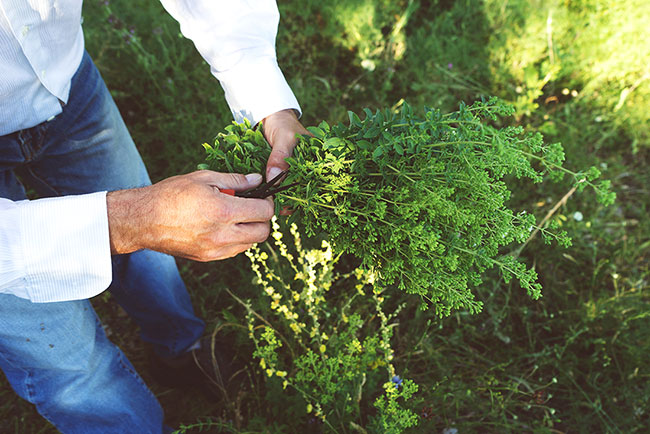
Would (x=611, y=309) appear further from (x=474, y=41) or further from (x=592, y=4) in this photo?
(x=592, y=4)

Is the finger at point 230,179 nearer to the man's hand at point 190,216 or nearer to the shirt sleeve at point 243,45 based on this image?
the man's hand at point 190,216

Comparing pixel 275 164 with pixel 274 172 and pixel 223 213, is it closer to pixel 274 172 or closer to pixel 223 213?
pixel 274 172

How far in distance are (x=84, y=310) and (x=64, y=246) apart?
1.84 feet

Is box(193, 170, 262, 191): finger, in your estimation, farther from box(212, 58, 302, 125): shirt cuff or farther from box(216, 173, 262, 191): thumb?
box(212, 58, 302, 125): shirt cuff

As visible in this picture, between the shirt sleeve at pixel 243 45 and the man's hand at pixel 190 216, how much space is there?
408mm

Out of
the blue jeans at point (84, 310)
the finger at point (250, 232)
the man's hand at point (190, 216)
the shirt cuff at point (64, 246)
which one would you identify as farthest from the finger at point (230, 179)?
the blue jeans at point (84, 310)

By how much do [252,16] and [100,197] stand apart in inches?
34.4

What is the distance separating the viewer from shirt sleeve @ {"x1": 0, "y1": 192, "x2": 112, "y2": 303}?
1.22 metres

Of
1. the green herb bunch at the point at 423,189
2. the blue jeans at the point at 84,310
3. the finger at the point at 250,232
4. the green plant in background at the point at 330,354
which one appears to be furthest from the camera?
the green plant in background at the point at 330,354

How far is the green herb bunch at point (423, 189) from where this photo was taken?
1.14 m

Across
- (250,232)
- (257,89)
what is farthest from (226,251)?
(257,89)

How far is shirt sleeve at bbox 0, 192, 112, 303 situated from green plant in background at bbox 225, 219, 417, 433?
1.88 ft

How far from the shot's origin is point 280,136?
58.1 inches

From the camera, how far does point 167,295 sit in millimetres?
2184
